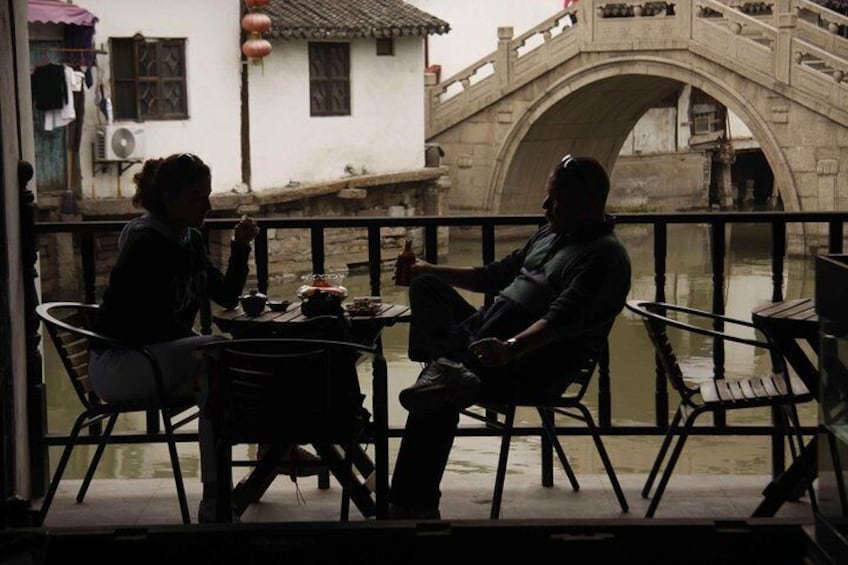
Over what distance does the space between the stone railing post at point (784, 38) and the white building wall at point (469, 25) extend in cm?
718

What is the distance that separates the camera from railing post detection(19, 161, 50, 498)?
5156 mm

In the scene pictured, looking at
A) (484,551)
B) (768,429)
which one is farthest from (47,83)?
(484,551)

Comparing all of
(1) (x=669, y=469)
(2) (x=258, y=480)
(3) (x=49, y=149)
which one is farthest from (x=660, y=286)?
(3) (x=49, y=149)

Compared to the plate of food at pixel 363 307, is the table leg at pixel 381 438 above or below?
below

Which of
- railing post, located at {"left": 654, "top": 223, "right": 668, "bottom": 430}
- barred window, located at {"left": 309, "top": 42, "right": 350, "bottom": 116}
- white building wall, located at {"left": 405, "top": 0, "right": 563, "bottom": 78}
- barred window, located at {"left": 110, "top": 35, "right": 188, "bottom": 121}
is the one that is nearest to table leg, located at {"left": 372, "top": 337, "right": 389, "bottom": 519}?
railing post, located at {"left": 654, "top": 223, "right": 668, "bottom": 430}

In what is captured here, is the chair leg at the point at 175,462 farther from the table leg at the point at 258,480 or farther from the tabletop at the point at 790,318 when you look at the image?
the tabletop at the point at 790,318

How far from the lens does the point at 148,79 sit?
21.6m

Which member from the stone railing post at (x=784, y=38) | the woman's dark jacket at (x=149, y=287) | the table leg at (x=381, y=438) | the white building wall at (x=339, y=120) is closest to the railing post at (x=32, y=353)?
the woman's dark jacket at (x=149, y=287)

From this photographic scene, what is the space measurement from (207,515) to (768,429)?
1843 millimetres

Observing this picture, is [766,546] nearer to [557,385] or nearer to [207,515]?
[557,385]

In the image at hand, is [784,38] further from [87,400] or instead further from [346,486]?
[346,486]

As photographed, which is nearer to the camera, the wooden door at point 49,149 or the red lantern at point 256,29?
the wooden door at point 49,149

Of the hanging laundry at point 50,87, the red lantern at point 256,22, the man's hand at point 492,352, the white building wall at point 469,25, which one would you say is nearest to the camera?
the man's hand at point 492,352

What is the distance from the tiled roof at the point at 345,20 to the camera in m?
22.8
